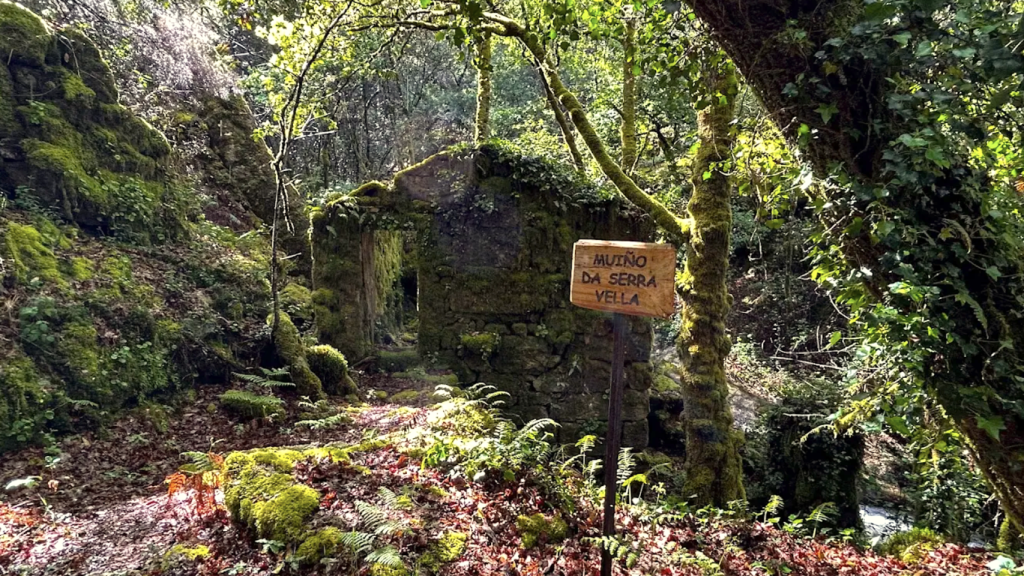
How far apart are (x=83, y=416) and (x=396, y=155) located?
11884 millimetres

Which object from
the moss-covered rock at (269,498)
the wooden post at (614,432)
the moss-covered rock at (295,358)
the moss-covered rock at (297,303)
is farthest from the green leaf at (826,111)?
the moss-covered rock at (297,303)

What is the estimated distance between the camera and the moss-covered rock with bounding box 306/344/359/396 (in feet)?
21.5

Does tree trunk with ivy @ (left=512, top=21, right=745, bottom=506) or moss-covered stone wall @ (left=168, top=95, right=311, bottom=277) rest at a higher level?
moss-covered stone wall @ (left=168, top=95, right=311, bottom=277)

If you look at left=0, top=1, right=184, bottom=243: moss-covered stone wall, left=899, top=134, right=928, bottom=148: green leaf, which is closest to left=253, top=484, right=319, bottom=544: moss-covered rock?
left=899, top=134, right=928, bottom=148: green leaf

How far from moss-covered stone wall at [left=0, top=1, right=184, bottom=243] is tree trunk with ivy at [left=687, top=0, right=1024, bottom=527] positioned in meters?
7.28

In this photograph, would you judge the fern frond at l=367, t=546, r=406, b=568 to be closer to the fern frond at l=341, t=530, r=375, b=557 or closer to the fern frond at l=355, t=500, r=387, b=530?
the fern frond at l=341, t=530, r=375, b=557

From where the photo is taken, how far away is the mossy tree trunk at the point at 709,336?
5.02 metres

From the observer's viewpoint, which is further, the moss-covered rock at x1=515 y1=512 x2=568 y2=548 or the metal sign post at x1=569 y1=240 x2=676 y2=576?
the moss-covered rock at x1=515 y1=512 x2=568 y2=548

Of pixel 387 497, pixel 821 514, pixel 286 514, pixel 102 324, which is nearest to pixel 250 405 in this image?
pixel 102 324

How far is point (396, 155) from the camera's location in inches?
604

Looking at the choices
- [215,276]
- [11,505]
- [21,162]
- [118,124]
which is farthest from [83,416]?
[118,124]

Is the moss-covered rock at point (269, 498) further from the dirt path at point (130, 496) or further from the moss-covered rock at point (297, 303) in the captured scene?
the moss-covered rock at point (297, 303)

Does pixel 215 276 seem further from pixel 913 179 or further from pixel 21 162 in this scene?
pixel 913 179

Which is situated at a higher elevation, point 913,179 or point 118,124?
point 118,124
